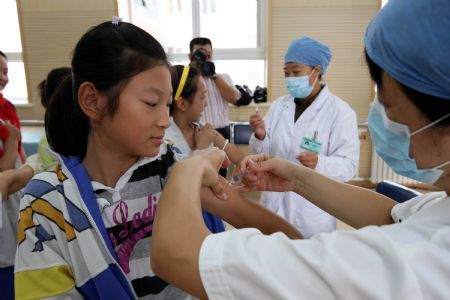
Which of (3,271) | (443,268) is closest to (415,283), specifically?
(443,268)

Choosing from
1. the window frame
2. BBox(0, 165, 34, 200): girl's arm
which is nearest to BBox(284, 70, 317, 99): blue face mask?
BBox(0, 165, 34, 200): girl's arm

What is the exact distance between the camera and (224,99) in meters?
2.97

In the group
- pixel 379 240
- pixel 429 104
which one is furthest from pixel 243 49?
pixel 379 240

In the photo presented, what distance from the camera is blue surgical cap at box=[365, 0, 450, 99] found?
0.52 meters

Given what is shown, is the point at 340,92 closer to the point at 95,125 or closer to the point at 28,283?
the point at 95,125

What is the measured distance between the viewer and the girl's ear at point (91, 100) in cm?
87

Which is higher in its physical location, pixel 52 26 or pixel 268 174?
pixel 52 26

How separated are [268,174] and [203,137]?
2.33 feet

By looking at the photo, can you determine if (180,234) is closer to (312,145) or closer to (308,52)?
(312,145)

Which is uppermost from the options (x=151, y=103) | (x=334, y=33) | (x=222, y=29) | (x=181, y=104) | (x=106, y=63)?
(x=222, y=29)

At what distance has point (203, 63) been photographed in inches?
109

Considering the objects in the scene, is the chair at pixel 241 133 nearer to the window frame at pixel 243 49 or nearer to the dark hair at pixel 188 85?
the window frame at pixel 243 49

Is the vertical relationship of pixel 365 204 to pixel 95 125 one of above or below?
below

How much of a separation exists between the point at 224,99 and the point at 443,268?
101 inches
